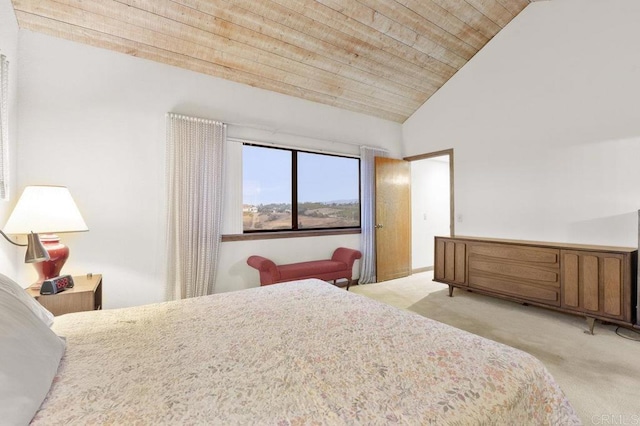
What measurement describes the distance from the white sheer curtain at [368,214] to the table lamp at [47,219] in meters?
3.48

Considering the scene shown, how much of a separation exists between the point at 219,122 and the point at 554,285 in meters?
4.04

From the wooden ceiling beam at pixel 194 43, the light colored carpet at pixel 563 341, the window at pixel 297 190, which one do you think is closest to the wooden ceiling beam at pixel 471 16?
the wooden ceiling beam at pixel 194 43

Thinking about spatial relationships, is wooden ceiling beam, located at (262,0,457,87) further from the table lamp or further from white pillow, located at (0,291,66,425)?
white pillow, located at (0,291,66,425)

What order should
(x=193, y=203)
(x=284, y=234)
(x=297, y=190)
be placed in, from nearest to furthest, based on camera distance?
1. (x=193, y=203)
2. (x=284, y=234)
3. (x=297, y=190)

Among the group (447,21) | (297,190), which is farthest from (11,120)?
(447,21)

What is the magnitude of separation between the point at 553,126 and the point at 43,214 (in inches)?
197

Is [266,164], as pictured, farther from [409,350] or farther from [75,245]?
[409,350]

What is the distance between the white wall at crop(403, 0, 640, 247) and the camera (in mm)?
2979

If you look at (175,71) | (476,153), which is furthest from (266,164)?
(476,153)

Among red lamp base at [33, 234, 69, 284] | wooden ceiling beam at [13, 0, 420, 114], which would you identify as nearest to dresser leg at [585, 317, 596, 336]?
wooden ceiling beam at [13, 0, 420, 114]

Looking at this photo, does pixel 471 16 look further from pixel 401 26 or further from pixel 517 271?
pixel 517 271

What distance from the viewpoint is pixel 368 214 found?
4629mm

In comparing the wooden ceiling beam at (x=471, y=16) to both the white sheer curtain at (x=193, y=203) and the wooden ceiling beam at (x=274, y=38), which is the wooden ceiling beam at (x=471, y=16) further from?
the white sheer curtain at (x=193, y=203)

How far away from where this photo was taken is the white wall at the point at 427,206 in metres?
5.57
